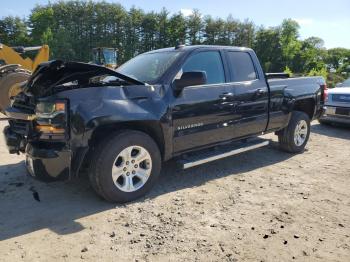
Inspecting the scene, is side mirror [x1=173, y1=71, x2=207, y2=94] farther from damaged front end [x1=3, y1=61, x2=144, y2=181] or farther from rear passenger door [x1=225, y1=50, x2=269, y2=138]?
rear passenger door [x1=225, y1=50, x2=269, y2=138]

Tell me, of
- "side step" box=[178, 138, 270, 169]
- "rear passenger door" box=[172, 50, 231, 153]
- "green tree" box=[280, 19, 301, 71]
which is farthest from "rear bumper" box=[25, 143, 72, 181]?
"green tree" box=[280, 19, 301, 71]

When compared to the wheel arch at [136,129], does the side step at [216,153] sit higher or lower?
lower

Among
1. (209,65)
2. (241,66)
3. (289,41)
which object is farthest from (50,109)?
(289,41)

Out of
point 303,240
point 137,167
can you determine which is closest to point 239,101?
point 137,167

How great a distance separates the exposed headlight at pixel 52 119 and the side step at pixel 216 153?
1.65m

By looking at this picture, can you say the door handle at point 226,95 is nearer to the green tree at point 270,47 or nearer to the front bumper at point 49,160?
the front bumper at point 49,160

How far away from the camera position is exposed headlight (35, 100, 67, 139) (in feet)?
12.2

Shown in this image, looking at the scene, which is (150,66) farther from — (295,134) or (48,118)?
(295,134)

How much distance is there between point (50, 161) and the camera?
3738mm

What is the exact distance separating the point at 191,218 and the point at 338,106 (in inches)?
272

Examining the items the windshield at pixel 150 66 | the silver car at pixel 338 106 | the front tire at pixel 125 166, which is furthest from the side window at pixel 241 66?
the silver car at pixel 338 106

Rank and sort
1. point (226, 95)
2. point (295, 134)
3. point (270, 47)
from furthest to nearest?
point (270, 47), point (295, 134), point (226, 95)

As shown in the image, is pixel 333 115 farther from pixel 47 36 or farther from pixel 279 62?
pixel 279 62

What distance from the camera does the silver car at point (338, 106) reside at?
9.10 meters
